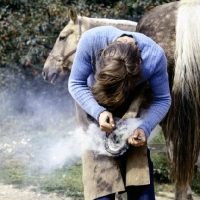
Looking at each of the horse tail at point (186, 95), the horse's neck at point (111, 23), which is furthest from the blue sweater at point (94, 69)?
the horse's neck at point (111, 23)

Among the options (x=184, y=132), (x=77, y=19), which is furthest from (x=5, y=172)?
(x=184, y=132)

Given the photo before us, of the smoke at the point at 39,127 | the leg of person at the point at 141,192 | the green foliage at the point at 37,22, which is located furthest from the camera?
the green foliage at the point at 37,22

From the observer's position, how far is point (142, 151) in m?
2.88

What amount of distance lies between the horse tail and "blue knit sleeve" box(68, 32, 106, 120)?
936 mm

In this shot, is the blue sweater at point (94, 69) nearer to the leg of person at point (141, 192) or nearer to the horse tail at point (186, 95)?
the leg of person at point (141, 192)

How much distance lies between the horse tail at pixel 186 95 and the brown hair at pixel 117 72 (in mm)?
937

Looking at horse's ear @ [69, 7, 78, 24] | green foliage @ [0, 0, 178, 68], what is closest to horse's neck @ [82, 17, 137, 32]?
horse's ear @ [69, 7, 78, 24]

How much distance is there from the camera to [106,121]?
272 centimetres

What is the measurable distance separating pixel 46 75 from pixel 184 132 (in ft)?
7.42

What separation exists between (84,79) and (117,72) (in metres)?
0.32

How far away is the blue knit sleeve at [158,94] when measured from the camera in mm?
2773

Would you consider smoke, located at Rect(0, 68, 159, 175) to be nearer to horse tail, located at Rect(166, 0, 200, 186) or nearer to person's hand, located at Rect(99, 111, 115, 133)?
horse tail, located at Rect(166, 0, 200, 186)

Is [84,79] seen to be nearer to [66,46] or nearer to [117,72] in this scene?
[117,72]

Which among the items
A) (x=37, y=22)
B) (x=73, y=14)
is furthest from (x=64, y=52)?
(x=37, y=22)
